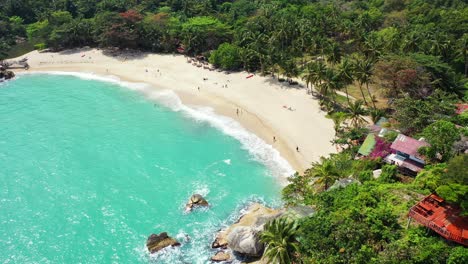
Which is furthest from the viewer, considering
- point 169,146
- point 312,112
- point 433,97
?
point 312,112

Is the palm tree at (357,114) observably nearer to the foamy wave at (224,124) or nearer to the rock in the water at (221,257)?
the foamy wave at (224,124)

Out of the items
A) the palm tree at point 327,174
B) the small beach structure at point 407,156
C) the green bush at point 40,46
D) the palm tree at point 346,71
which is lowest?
the green bush at point 40,46

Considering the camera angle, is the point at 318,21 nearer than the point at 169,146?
No

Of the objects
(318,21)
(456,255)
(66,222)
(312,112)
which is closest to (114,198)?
(66,222)

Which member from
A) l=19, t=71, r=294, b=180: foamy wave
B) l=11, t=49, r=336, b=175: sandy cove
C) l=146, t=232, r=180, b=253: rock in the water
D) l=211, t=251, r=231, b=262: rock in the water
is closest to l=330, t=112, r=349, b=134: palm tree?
l=11, t=49, r=336, b=175: sandy cove

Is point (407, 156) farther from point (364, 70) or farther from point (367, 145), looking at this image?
point (364, 70)

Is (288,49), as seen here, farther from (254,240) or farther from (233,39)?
(254,240)

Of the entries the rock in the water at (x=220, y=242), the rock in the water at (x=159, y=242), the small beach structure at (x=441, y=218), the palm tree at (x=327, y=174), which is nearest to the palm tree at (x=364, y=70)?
the palm tree at (x=327, y=174)
